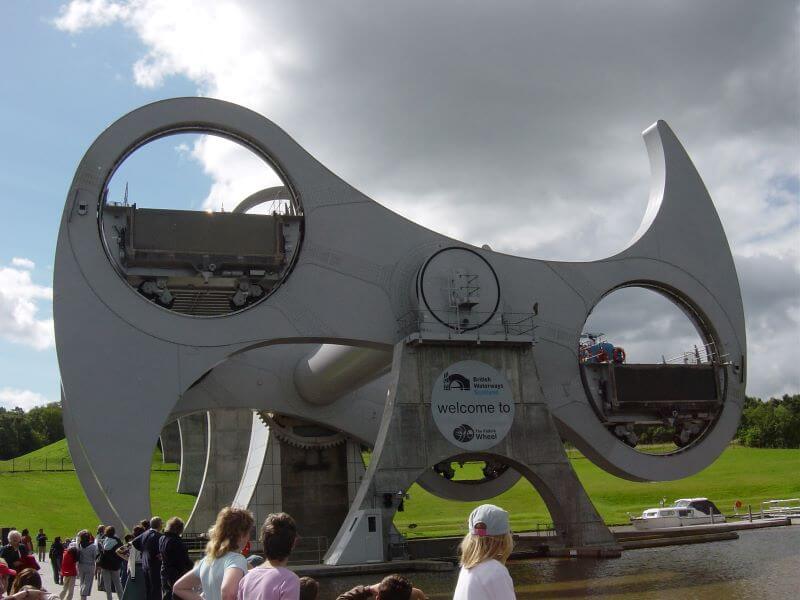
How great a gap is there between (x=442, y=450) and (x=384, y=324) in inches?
145

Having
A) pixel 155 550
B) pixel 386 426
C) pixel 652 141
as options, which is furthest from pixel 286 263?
pixel 155 550

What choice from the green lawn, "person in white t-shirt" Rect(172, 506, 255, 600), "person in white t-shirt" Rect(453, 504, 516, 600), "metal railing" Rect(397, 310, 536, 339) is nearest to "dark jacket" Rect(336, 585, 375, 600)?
"person in white t-shirt" Rect(453, 504, 516, 600)

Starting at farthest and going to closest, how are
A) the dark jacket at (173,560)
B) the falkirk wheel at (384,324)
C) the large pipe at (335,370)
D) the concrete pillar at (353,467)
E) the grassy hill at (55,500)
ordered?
the grassy hill at (55,500) < the concrete pillar at (353,467) < the large pipe at (335,370) < the falkirk wheel at (384,324) < the dark jacket at (173,560)

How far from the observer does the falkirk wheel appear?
20.8 metres

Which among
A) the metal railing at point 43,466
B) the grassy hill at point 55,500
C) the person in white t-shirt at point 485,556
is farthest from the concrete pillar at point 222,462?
the metal railing at point 43,466

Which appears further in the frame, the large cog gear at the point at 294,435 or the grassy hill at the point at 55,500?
the grassy hill at the point at 55,500

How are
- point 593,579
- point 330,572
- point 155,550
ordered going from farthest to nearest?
1. point 330,572
2. point 593,579
3. point 155,550

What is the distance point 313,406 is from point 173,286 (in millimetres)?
9676

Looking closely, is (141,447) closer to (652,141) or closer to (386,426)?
(386,426)

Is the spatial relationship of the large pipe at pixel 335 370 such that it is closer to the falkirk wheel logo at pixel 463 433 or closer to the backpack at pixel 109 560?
the falkirk wheel logo at pixel 463 433

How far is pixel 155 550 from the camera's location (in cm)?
867

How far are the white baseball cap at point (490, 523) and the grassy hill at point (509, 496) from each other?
3475 centimetres

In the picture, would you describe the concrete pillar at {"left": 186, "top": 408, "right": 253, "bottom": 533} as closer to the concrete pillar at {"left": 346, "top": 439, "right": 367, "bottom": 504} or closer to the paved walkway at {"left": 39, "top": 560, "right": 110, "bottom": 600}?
the concrete pillar at {"left": 346, "top": 439, "right": 367, "bottom": 504}

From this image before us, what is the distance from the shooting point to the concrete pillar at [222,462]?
32500 millimetres
